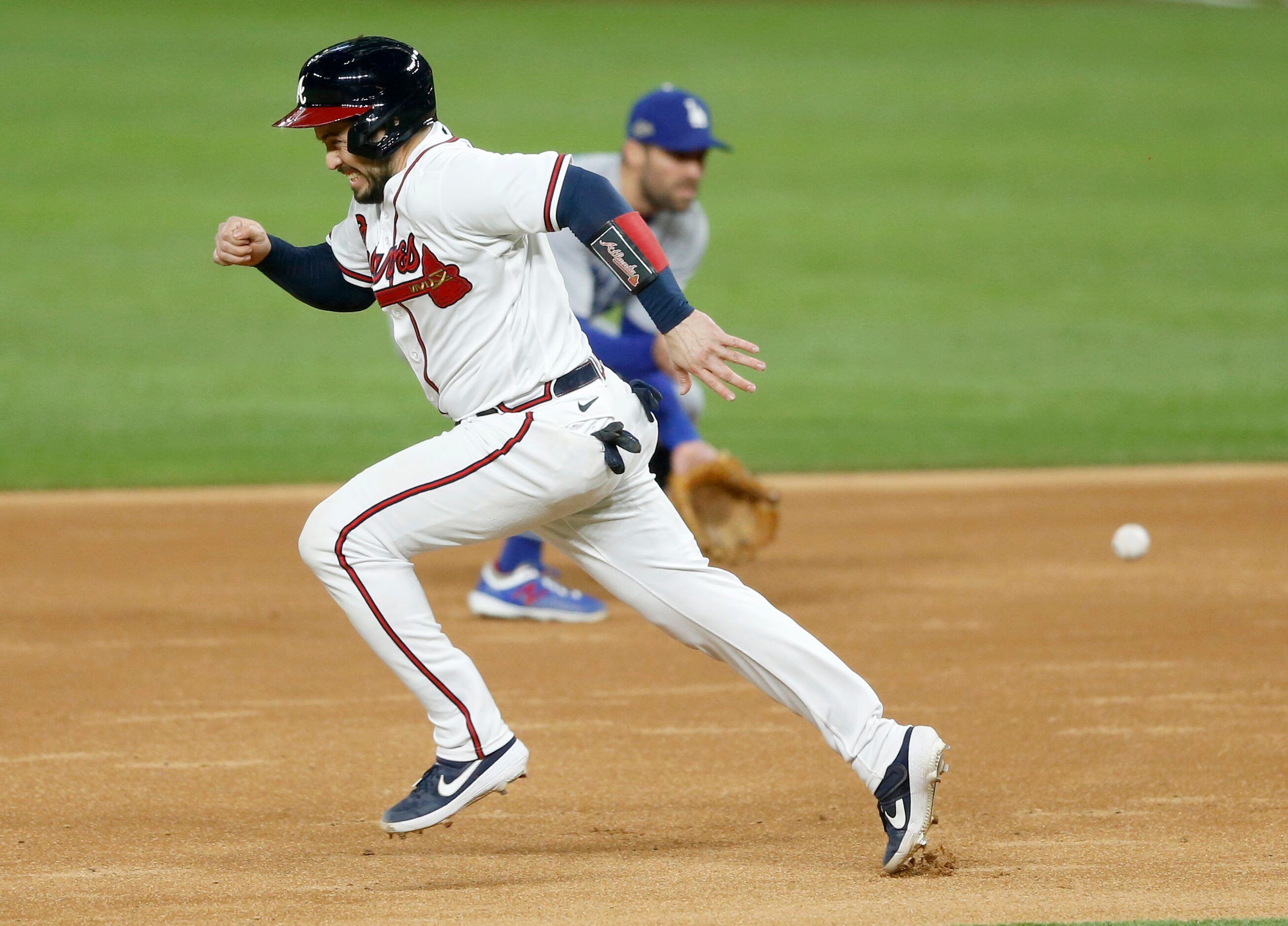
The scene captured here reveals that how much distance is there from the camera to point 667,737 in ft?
17.0

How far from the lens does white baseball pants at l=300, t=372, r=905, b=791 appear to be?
3.79m

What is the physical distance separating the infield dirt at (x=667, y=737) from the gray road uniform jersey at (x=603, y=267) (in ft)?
3.92

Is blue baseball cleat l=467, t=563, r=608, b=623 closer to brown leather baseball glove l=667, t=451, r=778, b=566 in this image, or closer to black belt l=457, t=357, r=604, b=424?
Result: brown leather baseball glove l=667, t=451, r=778, b=566

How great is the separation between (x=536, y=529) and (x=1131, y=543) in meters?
4.22

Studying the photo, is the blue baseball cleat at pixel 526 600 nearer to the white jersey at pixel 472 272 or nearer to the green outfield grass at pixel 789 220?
the white jersey at pixel 472 272

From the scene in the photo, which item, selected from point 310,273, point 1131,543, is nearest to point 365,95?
point 310,273

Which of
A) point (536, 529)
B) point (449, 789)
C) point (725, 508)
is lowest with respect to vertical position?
point (725, 508)

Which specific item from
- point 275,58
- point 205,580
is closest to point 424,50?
point 275,58

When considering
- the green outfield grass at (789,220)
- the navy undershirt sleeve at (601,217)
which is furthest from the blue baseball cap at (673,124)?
the green outfield grass at (789,220)

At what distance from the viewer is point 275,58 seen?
3098 centimetres

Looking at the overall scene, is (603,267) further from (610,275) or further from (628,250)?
(628,250)

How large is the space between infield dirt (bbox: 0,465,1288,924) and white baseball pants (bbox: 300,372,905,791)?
0.37 m

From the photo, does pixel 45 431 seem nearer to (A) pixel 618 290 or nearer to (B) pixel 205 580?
(B) pixel 205 580

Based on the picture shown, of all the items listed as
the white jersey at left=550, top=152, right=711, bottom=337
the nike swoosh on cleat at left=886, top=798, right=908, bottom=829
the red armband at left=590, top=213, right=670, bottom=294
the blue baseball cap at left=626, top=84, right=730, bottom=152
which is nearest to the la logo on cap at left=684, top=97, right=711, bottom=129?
the blue baseball cap at left=626, top=84, right=730, bottom=152
